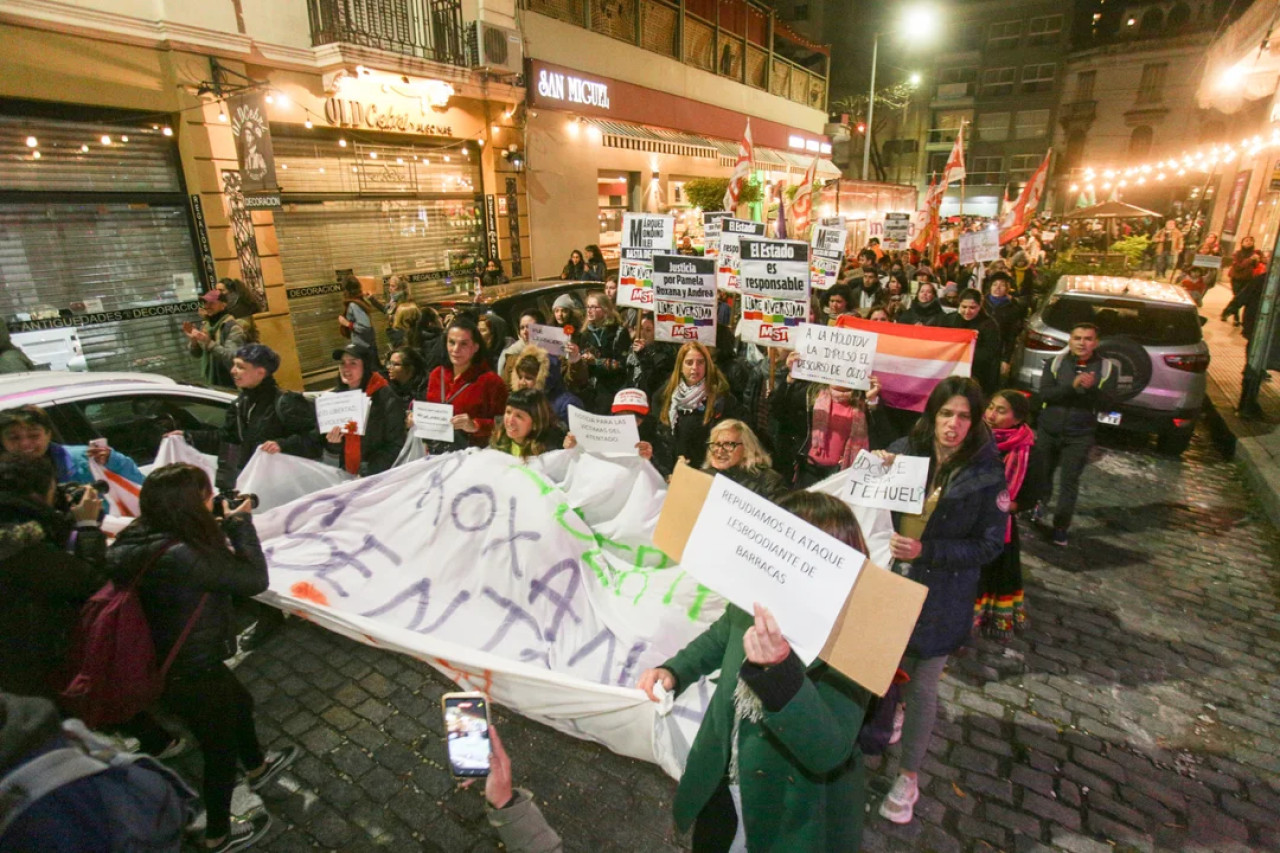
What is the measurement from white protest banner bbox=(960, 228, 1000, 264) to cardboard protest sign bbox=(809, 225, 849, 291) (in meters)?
3.02

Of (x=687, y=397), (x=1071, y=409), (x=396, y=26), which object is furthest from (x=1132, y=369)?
(x=396, y=26)

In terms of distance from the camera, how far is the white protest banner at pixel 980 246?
1045 centimetres

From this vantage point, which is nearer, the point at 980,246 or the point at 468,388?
the point at 468,388

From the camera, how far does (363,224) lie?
1261 cm

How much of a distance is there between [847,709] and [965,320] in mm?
7135

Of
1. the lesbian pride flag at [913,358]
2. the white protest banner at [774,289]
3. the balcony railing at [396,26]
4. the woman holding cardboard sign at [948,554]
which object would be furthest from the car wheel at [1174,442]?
the balcony railing at [396,26]

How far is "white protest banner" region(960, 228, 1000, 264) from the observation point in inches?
412

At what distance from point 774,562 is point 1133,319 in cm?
812

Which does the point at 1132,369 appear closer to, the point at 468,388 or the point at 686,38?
the point at 468,388

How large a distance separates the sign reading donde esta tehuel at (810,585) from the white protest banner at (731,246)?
5.40 m

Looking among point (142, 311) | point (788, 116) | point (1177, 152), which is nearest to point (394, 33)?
point (142, 311)

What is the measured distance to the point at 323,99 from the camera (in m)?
11.2

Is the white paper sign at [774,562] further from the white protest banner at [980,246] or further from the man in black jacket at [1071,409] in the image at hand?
the white protest banner at [980,246]

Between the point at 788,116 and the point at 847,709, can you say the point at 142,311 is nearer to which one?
the point at 847,709
